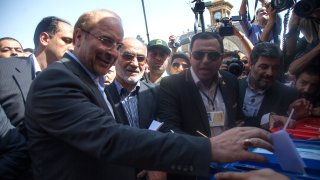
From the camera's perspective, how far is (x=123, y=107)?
256 centimetres

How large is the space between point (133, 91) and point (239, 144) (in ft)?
5.79

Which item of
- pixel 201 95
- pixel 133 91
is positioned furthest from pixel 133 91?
pixel 201 95

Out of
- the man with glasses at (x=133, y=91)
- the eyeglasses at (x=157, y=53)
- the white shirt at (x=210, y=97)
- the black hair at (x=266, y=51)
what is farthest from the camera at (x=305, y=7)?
the eyeglasses at (x=157, y=53)

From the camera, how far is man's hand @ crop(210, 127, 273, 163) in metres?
1.07

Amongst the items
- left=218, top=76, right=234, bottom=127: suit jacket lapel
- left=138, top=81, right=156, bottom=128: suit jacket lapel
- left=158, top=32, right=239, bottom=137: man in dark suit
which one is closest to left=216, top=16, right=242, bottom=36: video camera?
left=158, top=32, right=239, bottom=137: man in dark suit

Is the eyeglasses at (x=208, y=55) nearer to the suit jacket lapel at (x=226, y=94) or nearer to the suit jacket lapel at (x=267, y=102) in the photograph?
the suit jacket lapel at (x=226, y=94)

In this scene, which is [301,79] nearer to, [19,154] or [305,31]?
[305,31]

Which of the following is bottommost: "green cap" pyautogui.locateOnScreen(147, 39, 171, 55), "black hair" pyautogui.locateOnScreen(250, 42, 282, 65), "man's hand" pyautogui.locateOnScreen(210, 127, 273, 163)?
"man's hand" pyautogui.locateOnScreen(210, 127, 273, 163)

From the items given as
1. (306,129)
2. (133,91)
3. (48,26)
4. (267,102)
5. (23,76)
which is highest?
(48,26)

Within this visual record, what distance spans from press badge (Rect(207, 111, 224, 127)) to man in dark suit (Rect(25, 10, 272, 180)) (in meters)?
1.14

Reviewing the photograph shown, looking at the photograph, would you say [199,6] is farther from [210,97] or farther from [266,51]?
[210,97]

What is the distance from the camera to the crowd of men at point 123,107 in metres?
1.16

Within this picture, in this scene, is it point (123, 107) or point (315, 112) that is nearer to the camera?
point (315, 112)

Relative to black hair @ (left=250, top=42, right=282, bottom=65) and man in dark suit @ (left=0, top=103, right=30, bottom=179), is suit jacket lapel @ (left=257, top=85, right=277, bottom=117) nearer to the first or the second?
black hair @ (left=250, top=42, right=282, bottom=65)
